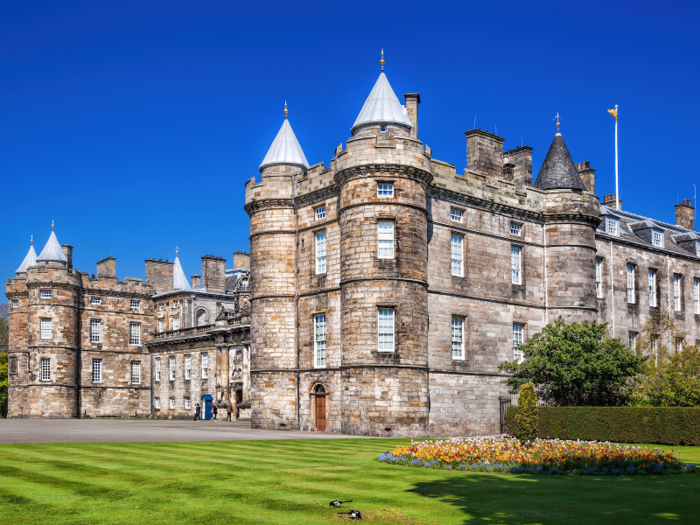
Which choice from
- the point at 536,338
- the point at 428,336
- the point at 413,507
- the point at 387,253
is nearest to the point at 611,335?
the point at 536,338

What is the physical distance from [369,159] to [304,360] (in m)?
10.3

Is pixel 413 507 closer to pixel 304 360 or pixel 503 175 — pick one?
pixel 304 360

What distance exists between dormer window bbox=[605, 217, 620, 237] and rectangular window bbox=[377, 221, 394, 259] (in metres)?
19.0

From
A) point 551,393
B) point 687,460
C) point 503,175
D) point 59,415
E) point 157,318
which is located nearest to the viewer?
point 687,460

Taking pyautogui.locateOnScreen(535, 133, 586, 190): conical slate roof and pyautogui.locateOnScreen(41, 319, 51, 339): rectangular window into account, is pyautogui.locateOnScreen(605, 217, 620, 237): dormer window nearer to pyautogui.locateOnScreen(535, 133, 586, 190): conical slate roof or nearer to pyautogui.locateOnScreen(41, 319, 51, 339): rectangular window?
pyautogui.locateOnScreen(535, 133, 586, 190): conical slate roof

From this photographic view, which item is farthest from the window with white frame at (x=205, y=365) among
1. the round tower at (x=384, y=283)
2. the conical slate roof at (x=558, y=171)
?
the conical slate roof at (x=558, y=171)

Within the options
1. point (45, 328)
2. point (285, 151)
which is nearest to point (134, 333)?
point (45, 328)

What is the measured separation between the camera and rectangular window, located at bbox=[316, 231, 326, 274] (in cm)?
3588

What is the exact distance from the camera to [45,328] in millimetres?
58844

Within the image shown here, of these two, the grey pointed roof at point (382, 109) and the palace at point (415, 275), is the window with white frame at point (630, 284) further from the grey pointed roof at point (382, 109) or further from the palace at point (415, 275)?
the grey pointed roof at point (382, 109)

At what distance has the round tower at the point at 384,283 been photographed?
30875 millimetres

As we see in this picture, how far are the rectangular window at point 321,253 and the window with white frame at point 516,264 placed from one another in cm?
972

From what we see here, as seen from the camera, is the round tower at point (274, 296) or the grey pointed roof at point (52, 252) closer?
the round tower at point (274, 296)

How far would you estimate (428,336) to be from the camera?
33.7m
